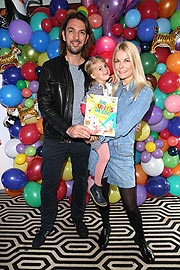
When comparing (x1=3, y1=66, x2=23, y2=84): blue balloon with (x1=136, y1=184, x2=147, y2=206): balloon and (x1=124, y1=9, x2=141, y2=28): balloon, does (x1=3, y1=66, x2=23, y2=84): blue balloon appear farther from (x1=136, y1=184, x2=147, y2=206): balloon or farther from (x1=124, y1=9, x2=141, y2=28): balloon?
(x1=136, y1=184, x2=147, y2=206): balloon

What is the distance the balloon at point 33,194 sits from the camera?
10.8ft

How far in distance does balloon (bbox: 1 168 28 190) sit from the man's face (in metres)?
1.66

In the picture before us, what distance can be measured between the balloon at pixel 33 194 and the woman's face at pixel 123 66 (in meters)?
1.75

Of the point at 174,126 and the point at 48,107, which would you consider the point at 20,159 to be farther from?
the point at 174,126

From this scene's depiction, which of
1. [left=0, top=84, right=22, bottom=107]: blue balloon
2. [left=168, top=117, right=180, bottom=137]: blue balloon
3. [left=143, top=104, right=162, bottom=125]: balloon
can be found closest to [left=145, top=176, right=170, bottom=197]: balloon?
[left=168, top=117, right=180, bottom=137]: blue balloon

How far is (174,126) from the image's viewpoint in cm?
334

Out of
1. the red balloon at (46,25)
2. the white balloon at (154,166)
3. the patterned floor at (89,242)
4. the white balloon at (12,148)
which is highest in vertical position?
the red balloon at (46,25)

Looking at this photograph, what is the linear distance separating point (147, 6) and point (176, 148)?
164 centimetres

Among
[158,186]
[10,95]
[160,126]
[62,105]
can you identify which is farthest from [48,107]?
[158,186]

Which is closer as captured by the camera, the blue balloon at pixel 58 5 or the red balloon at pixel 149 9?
the red balloon at pixel 149 9

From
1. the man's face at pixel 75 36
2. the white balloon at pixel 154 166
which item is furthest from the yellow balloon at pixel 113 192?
the man's face at pixel 75 36

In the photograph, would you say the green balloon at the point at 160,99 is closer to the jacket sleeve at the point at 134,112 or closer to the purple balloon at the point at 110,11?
the purple balloon at the point at 110,11

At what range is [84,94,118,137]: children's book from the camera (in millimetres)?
2074

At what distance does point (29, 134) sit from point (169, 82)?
169cm
